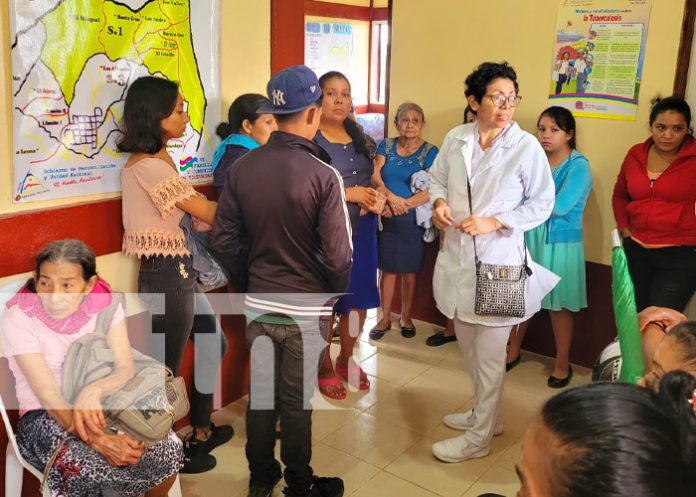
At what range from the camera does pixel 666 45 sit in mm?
3297

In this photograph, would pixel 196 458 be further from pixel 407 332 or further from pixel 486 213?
pixel 407 332

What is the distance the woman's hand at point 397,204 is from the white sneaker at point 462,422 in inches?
48.7

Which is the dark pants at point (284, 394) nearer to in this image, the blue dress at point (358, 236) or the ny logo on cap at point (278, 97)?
the ny logo on cap at point (278, 97)

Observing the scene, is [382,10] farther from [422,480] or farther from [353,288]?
[422,480]

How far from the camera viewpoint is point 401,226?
158 inches

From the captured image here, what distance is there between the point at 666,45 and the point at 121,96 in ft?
8.74

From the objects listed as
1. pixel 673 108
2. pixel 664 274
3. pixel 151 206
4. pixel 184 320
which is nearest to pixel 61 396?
pixel 184 320

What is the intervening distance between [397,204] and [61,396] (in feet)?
7.32

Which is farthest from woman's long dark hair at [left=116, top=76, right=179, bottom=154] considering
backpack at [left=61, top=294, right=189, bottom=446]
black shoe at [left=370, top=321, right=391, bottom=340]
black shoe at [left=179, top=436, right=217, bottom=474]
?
black shoe at [left=370, top=321, right=391, bottom=340]

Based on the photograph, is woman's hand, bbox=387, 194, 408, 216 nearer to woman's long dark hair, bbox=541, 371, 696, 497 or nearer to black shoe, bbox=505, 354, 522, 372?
black shoe, bbox=505, 354, 522, 372

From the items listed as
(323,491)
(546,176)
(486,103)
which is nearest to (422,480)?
(323,491)

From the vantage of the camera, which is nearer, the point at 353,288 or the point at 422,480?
the point at 422,480

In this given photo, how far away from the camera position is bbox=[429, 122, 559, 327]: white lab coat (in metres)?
2.51

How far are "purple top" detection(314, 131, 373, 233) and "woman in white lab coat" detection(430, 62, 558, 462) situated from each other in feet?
1.53
